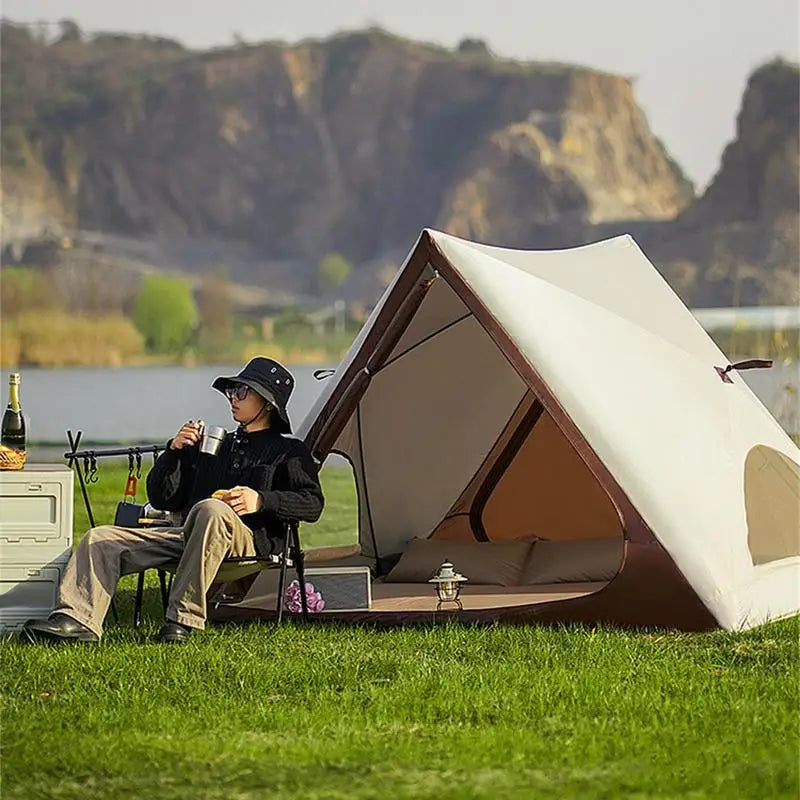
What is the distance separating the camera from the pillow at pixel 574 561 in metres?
5.23

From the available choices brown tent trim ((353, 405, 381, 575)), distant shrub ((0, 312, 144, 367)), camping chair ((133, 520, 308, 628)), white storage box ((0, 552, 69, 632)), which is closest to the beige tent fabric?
brown tent trim ((353, 405, 381, 575))

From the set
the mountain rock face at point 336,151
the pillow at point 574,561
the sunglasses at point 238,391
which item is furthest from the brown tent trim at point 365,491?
the mountain rock face at point 336,151

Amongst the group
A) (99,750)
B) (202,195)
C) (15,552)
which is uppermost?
(202,195)

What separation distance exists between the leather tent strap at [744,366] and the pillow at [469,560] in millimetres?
963

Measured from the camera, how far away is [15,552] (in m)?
4.45

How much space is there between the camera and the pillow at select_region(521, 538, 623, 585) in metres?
5.23

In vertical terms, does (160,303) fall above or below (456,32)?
below

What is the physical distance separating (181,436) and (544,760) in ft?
6.30

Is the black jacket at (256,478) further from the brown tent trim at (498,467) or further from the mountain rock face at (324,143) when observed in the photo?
the mountain rock face at (324,143)

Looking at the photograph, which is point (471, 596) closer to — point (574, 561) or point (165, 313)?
point (574, 561)

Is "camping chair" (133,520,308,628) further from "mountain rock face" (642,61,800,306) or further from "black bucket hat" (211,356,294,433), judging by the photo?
"mountain rock face" (642,61,800,306)

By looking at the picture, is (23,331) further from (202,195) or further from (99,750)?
(99,750)

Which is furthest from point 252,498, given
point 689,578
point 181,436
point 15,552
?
point 689,578

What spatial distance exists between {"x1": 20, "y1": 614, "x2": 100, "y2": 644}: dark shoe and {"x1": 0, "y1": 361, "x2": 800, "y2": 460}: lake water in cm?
1922
